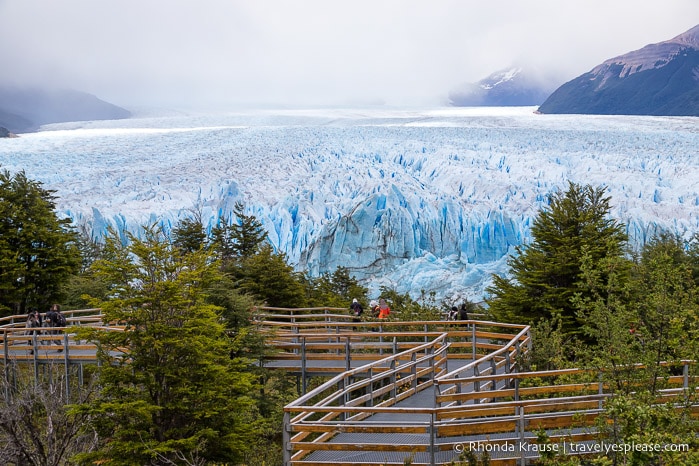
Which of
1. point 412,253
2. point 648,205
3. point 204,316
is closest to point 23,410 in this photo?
point 204,316

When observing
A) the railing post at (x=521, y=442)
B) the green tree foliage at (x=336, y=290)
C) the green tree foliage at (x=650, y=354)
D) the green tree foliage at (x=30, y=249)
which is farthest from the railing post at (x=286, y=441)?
the green tree foliage at (x=336, y=290)

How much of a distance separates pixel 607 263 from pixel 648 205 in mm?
30662

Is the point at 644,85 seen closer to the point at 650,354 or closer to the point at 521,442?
the point at 650,354

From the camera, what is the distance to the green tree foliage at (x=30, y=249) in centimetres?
2764

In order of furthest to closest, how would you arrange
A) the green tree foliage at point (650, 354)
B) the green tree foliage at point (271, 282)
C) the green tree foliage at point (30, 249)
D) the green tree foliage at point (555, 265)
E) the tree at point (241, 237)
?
the tree at point (241, 237), the green tree foliage at point (271, 282), the green tree foliage at point (30, 249), the green tree foliage at point (555, 265), the green tree foliage at point (650, 354)

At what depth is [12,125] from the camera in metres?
72.0

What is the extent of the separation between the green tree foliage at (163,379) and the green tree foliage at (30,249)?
54.2 ft

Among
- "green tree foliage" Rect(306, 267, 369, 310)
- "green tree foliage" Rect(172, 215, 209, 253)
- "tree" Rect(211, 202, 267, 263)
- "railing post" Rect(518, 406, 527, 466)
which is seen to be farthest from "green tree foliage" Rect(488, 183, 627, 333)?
"green tree foliage" Rect(172, 215, 209, 253)

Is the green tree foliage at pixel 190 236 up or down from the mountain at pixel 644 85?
down

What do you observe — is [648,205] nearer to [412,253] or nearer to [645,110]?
[412,253]

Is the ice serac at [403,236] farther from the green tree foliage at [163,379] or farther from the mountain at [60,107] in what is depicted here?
the mountain at [60,107]

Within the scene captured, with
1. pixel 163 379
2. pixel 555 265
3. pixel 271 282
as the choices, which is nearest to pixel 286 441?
pixel 163 379

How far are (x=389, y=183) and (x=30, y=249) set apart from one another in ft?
63.0

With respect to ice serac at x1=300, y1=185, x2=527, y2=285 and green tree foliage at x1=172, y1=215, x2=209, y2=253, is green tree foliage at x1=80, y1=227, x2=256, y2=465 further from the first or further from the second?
ice serac at x1=300, y1=185, x2=527, y2=285
